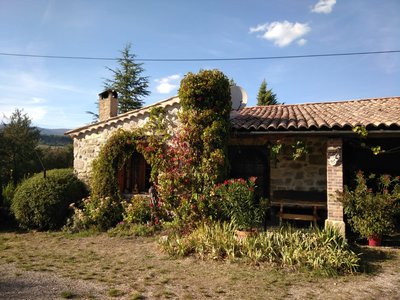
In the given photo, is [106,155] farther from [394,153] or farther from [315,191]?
[394,153]

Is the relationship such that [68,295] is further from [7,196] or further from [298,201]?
[7,196]

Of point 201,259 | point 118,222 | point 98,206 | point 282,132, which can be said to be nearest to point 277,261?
point 201,259

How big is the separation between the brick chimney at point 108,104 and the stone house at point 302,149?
0.15m

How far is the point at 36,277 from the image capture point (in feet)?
17.6

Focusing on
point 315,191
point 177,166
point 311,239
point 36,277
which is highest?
point 177,166

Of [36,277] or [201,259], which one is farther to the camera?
[201,259]

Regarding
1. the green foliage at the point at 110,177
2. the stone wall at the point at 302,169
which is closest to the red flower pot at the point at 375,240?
the stone wall at the point at 302,169

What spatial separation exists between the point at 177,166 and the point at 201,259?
3210mm

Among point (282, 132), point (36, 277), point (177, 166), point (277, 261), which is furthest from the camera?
point (177, 166)

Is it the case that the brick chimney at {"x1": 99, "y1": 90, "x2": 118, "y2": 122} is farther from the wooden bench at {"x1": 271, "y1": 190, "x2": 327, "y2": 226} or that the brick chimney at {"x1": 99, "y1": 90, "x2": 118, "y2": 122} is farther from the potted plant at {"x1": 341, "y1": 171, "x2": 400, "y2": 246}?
the potted plant at {"x1": 341, "y1": 171, "x2": 400, "y2": 246}

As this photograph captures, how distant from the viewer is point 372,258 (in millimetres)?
6434

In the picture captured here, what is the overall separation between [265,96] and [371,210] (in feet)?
71.6

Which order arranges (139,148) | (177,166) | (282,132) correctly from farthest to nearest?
(139,148)
(177,166)
(282,132)

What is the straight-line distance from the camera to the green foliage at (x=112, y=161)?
31.9 feet
